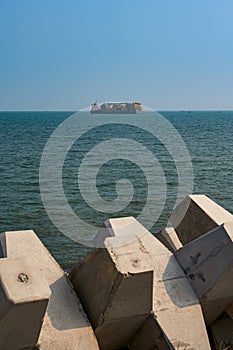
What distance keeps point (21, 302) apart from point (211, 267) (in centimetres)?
174

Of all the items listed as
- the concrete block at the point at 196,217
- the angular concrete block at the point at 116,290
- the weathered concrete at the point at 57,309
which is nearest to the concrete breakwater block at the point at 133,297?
the angular concrete block at the point at 116,290

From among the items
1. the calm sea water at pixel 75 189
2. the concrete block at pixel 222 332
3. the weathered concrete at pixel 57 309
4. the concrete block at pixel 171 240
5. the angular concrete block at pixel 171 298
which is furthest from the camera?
the calm sea water at pixel 75 189

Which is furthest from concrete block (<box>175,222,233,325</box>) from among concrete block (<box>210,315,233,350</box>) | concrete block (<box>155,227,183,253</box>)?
concrete block (<box>155,227,183,253</box>)

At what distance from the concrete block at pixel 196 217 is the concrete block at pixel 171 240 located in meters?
0.05

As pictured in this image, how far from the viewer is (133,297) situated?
3242mm

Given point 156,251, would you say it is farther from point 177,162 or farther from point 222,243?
point 177,162

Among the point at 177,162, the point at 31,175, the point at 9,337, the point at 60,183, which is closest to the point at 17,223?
the point at 60,183

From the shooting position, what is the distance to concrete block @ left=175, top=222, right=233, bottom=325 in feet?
12.0

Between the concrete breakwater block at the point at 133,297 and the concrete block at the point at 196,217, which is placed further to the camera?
the concrete block at the point at 196,217

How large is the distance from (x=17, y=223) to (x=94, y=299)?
9034mm

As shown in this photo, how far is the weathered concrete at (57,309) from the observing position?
3105mm

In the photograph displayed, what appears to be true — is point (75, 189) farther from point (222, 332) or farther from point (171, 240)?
point (222, 332)

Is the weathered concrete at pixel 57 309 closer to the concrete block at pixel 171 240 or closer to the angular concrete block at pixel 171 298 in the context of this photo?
the angular concrete block at pixel 171 298

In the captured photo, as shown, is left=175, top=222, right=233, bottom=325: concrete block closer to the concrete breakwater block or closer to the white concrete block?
the concrete breakwater block
